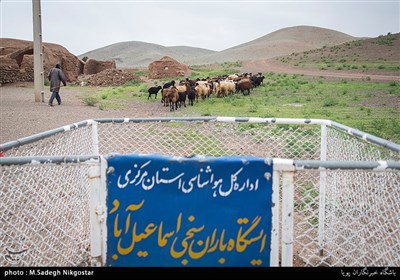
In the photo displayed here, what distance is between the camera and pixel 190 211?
2230 millimetres

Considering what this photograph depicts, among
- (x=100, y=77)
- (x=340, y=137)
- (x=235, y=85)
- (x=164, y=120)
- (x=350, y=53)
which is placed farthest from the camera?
(x=350, y=53)

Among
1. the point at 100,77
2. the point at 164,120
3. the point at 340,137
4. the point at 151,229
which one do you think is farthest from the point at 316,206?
the point at 100,77

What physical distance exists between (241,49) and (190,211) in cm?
11332

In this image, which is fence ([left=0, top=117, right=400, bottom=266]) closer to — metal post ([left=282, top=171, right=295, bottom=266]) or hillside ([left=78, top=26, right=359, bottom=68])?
metal post ([left=282, top=171, right=295, bottom=266])

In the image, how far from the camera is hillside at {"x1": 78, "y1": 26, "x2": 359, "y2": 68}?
102 metres

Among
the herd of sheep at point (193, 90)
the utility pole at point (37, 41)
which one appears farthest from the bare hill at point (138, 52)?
the utility pole at point (37, 41)

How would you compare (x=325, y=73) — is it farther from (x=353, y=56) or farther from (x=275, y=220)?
(x=275, y=220)

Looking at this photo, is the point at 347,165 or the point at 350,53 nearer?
the point at 347,165

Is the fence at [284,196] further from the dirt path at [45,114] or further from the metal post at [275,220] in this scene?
the dirt path at [45,114]

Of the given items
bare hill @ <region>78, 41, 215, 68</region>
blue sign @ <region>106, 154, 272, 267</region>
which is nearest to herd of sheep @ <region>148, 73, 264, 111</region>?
blue sign @ <region>106, 154, 272, 267</region>
